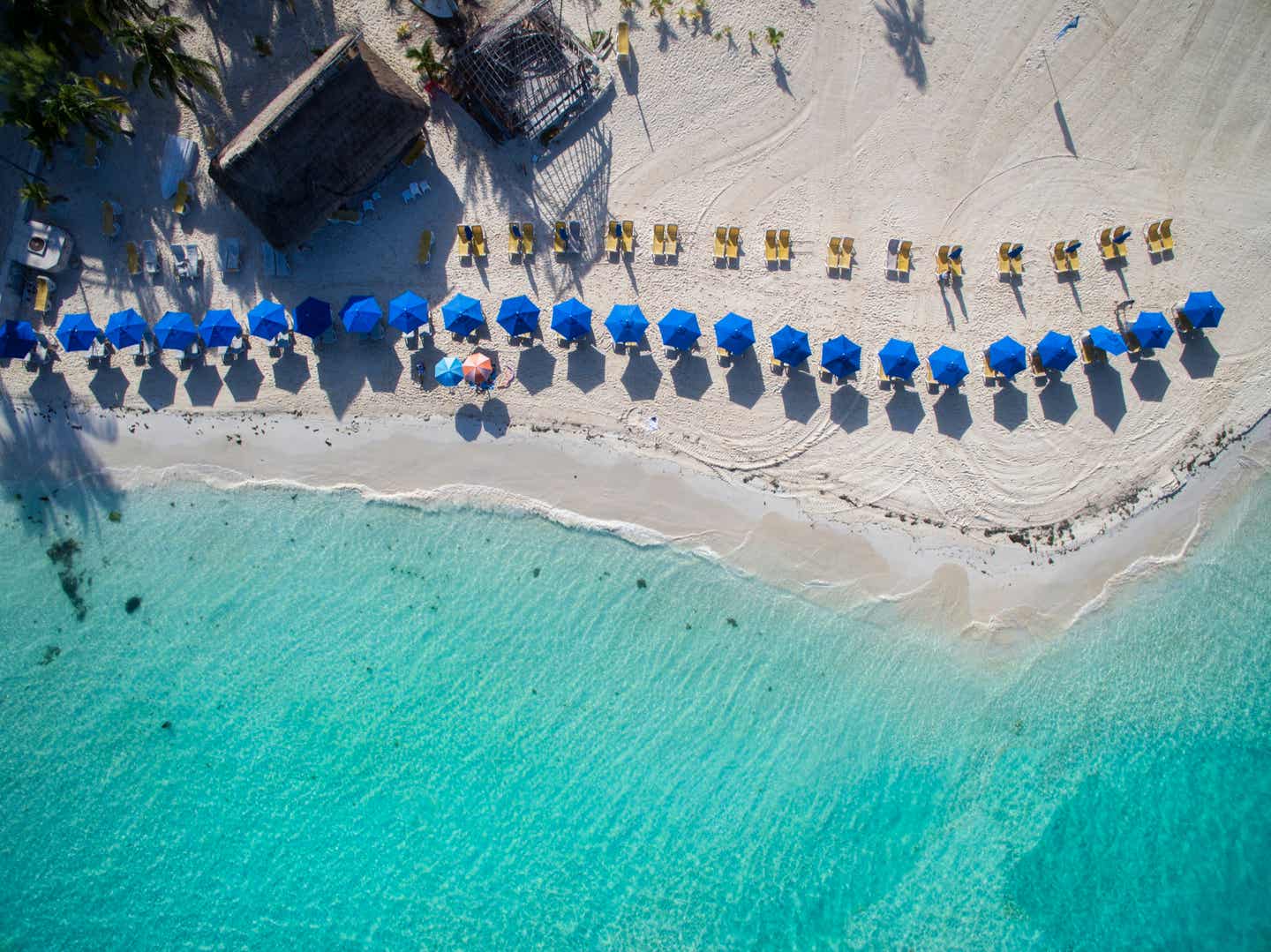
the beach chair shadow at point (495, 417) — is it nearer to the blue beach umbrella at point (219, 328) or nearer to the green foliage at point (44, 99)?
the blue beach umbrella at point (219, 328)

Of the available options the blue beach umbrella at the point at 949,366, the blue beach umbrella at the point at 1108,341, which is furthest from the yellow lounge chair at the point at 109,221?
the blue beach umbrella at the point at 1108,341

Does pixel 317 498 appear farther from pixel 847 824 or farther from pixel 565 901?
pixel 847 824

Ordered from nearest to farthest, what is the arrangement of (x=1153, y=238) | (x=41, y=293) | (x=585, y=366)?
(x=41, y=293)
(x=1153, y=238)
(x=585, y=366)

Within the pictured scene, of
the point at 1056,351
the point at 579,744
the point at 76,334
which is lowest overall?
the point at 579,744

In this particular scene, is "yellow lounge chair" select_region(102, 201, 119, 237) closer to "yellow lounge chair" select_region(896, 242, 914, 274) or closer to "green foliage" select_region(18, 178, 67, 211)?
"green foliage" select_region(18, 178, 67, 211)

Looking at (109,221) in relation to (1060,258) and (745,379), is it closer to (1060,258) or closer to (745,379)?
(745,379)

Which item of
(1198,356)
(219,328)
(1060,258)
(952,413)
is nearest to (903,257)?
(1060,258)

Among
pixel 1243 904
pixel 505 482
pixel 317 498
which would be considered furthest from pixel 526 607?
pixel 1243 904

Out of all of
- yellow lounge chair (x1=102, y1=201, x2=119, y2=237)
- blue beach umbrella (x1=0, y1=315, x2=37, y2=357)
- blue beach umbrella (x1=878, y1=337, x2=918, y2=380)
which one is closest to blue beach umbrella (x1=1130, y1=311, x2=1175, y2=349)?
blue beach umbrella (x1=878, y1=337, x2=918, y2=380)
